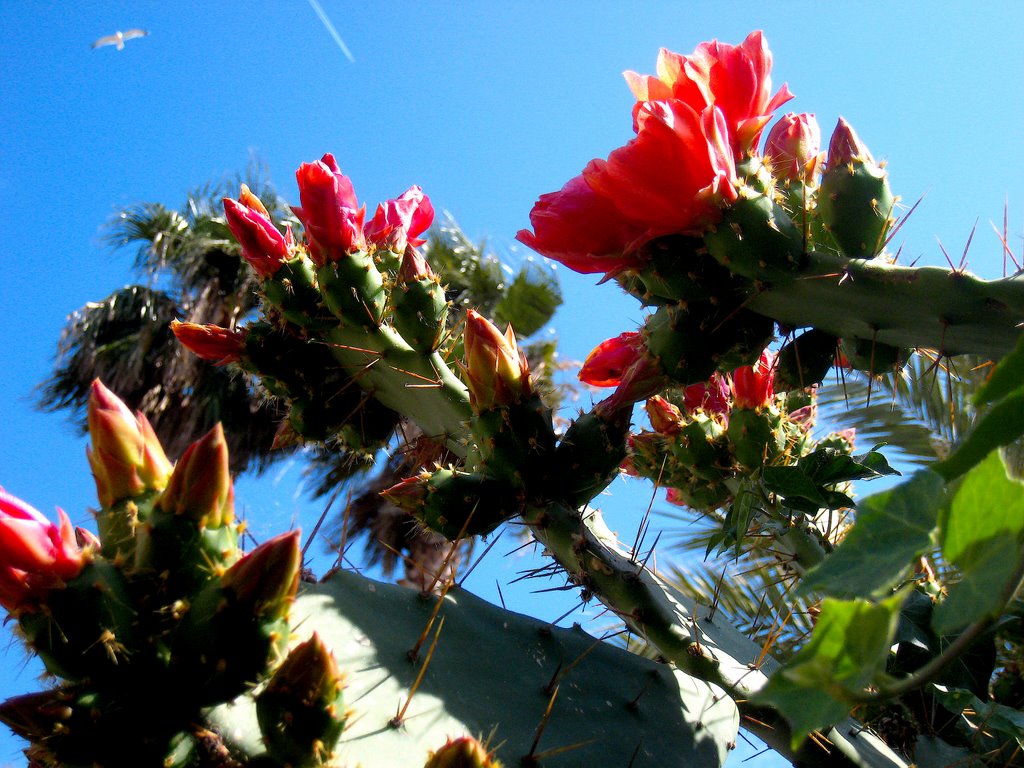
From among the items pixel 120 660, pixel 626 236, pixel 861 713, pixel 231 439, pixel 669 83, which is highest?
pixel 231 439

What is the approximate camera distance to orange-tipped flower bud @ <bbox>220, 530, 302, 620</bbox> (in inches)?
29.3

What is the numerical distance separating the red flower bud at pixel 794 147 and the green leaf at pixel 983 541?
926 millimetres

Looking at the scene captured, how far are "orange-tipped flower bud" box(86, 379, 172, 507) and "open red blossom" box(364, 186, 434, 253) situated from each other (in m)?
0.76

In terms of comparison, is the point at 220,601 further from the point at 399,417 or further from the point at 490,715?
the point at 399,417

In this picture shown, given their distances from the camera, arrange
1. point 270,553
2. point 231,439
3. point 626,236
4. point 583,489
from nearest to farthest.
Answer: point 270,553
point 626,236
point 583,489
point 231,439

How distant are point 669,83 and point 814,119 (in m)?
0.37

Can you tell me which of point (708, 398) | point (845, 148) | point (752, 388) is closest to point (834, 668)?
point (845, 148)

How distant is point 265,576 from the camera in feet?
2.45

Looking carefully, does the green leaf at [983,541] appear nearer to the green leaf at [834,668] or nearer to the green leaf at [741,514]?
the green leaf at [834,668]

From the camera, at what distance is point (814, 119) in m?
1.41

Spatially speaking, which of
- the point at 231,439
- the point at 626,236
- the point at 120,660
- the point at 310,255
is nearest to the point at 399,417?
the point at 310,255

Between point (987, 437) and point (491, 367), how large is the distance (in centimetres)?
78

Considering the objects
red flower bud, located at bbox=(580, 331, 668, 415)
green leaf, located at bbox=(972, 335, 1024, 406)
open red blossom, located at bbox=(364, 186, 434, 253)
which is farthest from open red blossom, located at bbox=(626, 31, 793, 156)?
green leaf, located at bbox=(972, 335, 1024, 406)

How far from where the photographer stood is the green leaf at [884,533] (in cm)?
47
